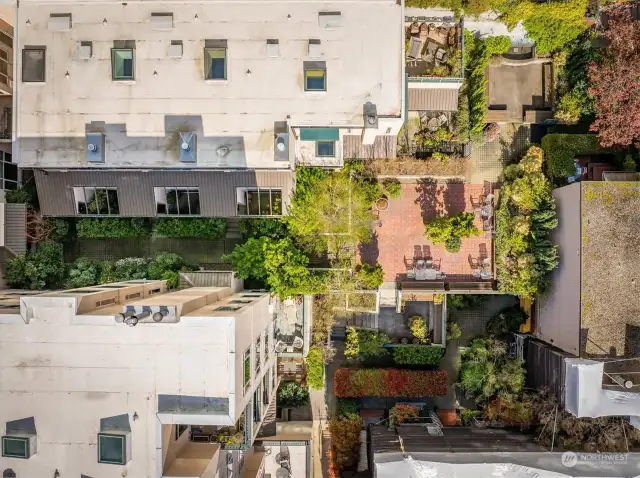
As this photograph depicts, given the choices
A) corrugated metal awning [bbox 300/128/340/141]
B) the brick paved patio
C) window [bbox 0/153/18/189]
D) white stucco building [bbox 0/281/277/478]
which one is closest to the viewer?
white stucco building [bbox 0/281/277/478]

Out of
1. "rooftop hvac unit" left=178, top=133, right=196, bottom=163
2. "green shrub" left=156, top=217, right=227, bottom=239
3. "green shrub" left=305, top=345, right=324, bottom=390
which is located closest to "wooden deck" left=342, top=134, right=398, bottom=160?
"rooftop hvac unit" left=178, top=133, right=196, bottom=163

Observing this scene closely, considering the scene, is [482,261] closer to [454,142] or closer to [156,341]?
[454,142]

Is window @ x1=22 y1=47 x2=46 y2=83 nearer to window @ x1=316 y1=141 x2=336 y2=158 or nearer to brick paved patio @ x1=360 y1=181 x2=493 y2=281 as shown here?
window @ x1=316 y1=141 x2=336 y2=158

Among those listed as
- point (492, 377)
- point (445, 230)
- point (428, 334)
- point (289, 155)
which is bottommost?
point (492, 377)

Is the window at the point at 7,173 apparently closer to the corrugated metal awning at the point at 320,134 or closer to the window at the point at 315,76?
the corrugated metal awning at the point at 320,134

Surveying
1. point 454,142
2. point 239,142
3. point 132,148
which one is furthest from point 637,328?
point 132,148

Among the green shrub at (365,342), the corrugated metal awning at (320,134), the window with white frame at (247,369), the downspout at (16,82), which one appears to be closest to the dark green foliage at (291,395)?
the green shrub at (365,342)

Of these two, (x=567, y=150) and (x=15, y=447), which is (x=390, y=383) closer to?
(x=567, y=150)
